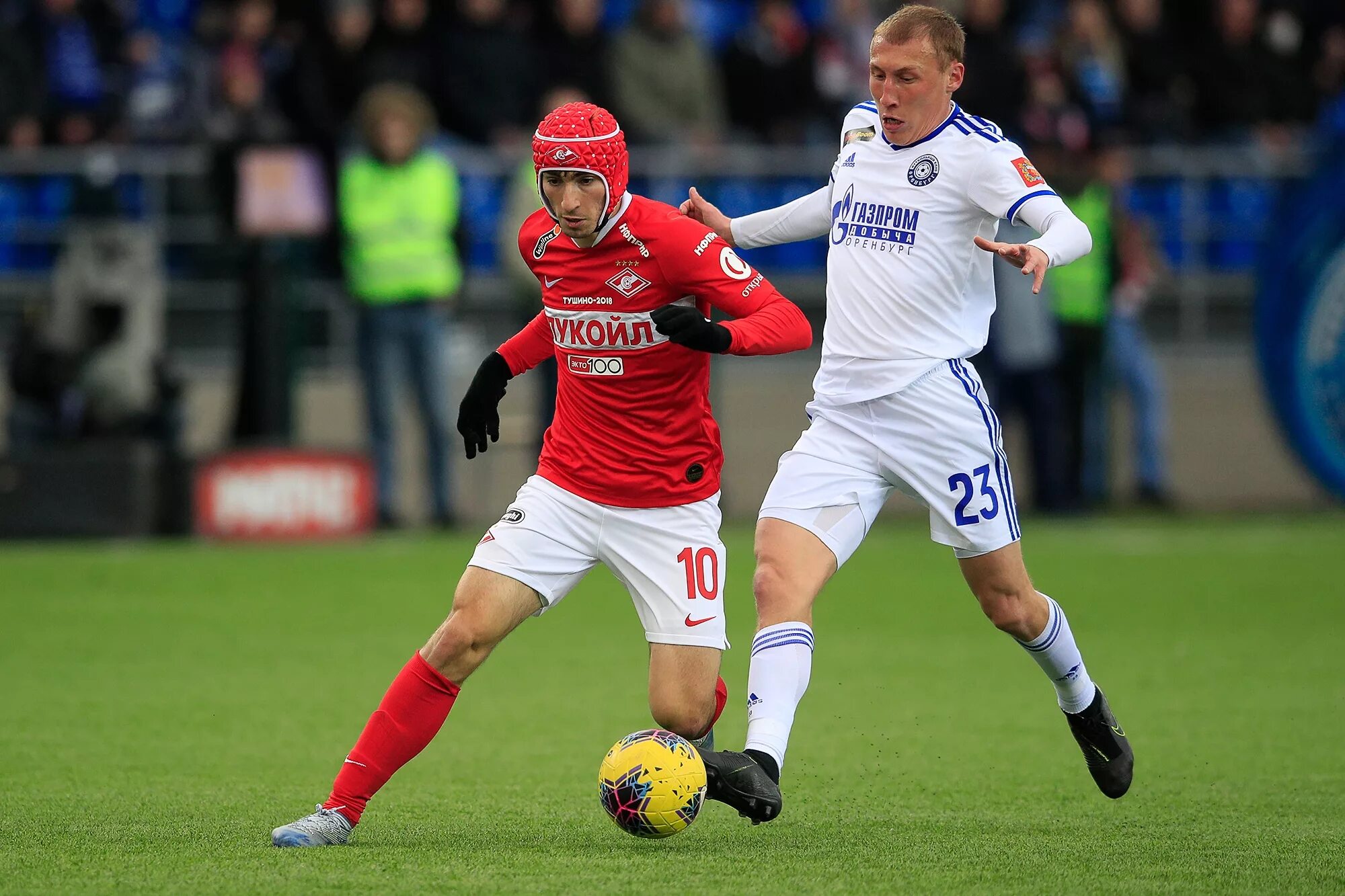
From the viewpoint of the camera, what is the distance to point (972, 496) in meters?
5.74

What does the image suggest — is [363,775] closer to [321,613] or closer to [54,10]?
[321,613]

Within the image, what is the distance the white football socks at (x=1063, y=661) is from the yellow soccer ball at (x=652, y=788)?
1282mm

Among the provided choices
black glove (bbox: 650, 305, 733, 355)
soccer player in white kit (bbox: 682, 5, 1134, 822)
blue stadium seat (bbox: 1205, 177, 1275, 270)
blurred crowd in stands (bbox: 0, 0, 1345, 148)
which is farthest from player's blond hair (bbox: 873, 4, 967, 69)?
blue stadium seat (bbox: 1205, 177, 1275, 270)

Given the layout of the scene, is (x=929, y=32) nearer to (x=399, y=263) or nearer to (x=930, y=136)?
(x=930, y=136)

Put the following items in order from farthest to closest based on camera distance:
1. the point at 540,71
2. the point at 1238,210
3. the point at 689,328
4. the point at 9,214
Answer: the point at 1238,210 → the point at 540,71 → the point at 9,214 → the point at 689,328

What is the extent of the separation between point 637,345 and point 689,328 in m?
0.44

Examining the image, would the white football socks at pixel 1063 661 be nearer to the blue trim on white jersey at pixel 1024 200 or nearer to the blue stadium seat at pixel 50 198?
the blue trim on white jersey at pixel 1024 200

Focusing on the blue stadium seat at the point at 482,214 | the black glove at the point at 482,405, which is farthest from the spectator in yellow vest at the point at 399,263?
the black glove at the point at 482,405

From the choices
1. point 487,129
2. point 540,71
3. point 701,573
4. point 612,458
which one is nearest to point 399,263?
point 487,129

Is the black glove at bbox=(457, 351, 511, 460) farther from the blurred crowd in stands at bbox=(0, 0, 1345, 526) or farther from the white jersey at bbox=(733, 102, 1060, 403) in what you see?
the blurred crowd in stands at bbox=(0, 0, 1345, 526)

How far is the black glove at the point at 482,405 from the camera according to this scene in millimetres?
5750

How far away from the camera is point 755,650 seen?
552cm

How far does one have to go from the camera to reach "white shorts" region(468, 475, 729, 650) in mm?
5457

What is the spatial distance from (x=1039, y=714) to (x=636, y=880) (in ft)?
10.6
